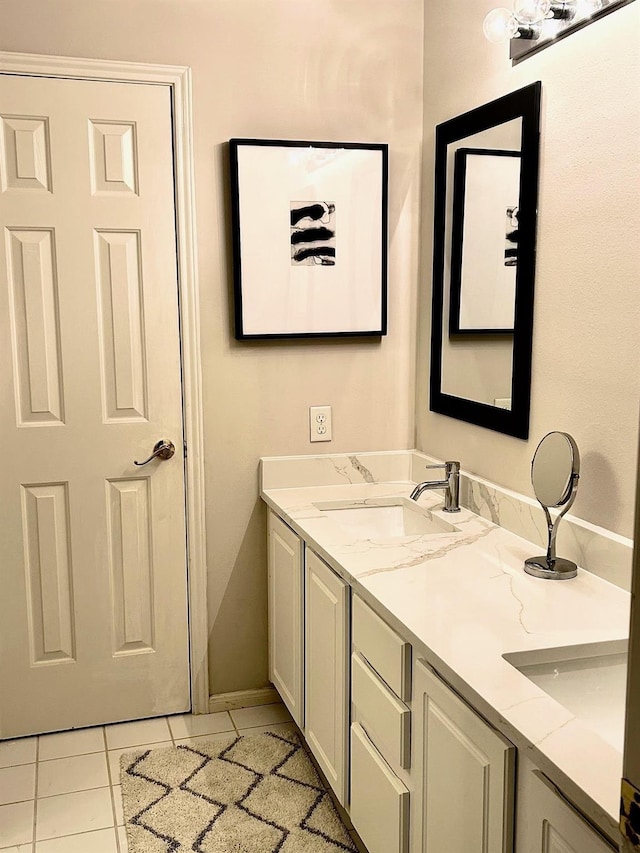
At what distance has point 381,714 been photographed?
5.88 feet

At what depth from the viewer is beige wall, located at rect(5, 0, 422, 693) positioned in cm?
254

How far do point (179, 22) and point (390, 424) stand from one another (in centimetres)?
146

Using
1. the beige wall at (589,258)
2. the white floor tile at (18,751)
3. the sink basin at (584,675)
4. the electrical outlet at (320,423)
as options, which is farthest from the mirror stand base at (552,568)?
the white floor tile at (18,751)

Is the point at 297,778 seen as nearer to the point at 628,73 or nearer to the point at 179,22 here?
the point at 628,73

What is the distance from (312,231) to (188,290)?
1.47 feet

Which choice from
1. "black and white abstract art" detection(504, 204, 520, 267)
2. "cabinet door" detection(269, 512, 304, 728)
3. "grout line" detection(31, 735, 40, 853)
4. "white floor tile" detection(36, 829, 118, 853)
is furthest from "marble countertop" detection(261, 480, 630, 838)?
"grout line" detection(31, 735, 40, 853)

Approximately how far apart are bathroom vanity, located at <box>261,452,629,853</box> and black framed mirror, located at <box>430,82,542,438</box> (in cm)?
39

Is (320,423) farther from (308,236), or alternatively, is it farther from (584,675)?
(584,675)

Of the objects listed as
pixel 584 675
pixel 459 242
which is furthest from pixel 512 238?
pixel 584 675

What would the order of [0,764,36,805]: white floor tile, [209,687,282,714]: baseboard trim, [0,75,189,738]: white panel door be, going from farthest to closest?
1. [209,687,282,714]: baseboard trim
2. [0,75,189,738]: white panel door
3. [0,764,36,805]: white floor tile

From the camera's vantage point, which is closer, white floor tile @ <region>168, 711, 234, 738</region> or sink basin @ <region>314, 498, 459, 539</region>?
sink basin @ <region>314, 498, 459, 539</region>

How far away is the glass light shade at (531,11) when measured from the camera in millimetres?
1929

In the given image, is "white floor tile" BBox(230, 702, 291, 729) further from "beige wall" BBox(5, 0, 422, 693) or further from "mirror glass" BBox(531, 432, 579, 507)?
"mirror glass" BBox(531, 432, 579, 507)

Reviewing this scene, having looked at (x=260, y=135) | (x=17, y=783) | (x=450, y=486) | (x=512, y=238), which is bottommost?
(x=17, y=783)
